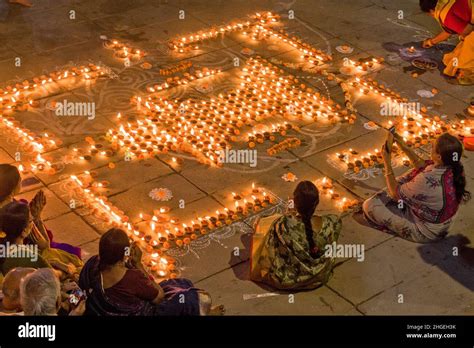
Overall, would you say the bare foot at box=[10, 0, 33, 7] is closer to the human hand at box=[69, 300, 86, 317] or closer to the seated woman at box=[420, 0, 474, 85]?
the seated woman at box=[420, 0, 474, 85]

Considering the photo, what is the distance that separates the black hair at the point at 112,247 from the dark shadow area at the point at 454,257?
3.15 metres

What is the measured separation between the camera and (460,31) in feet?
36.9

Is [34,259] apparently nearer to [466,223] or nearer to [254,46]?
[466,223]

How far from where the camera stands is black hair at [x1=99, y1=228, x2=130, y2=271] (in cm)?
609

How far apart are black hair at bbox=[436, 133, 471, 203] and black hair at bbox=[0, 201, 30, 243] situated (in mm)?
3671

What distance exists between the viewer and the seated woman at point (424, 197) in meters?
7.64

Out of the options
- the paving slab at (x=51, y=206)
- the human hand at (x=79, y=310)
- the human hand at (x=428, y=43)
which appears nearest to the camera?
the human hand at (x=79, y=310)

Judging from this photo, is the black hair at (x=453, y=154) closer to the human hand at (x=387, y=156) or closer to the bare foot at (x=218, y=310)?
the human hand at (x=387, y=156)

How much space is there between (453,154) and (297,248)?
168 centimetres

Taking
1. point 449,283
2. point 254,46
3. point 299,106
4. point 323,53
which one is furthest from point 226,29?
point 449,283

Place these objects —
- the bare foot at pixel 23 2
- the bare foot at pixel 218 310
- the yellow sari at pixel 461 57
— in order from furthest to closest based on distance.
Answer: the bare foot at pixel 23 2, the yellow sari at pixel 461 57, the bare foot at pixel 218 310

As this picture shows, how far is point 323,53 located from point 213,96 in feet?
6.67

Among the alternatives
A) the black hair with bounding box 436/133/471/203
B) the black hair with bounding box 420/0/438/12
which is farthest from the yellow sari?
the black hair with bounding box 436/133/471/203

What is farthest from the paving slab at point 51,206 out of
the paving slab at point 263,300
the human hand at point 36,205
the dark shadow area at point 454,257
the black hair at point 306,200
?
the dark shadow area at point 454,257
